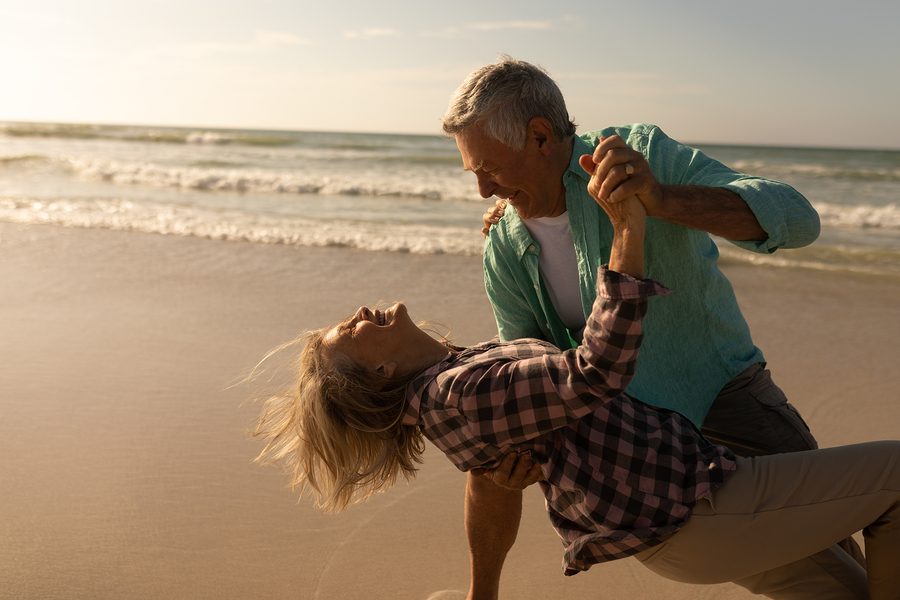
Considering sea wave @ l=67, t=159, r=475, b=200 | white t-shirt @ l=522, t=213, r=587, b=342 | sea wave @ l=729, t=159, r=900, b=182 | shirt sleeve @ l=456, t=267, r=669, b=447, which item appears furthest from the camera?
sea wave @ l=729, t=159, r=900, b=182

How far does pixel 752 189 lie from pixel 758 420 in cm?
83

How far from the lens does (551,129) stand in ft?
7.43

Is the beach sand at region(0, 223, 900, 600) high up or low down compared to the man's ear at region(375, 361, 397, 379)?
down

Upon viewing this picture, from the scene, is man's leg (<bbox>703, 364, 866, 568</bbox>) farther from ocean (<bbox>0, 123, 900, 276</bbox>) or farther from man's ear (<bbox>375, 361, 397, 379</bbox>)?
ocean (<bbox>0, 123, 900, 276</bbox>)

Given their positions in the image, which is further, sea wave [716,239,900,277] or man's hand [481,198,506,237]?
sea wave [716,239,900,277]

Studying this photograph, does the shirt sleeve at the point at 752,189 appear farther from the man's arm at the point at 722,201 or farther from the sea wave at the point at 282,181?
the sea wave at the point at 282,181

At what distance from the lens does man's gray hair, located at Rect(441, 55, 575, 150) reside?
218 cm

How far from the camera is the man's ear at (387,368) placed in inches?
82.7

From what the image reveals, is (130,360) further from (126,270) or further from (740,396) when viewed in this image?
(740,396)

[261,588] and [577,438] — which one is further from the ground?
[577,438]

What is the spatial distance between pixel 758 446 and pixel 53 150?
25260mm

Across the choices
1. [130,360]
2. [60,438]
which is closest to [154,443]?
[60,438]

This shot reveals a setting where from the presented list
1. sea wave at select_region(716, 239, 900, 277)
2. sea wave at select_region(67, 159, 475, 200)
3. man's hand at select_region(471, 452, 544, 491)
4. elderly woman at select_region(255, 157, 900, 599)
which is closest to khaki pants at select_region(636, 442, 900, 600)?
elderly woman at select_region(255, 157, 900, 599)

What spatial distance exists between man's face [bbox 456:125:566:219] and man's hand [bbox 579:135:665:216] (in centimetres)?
64
